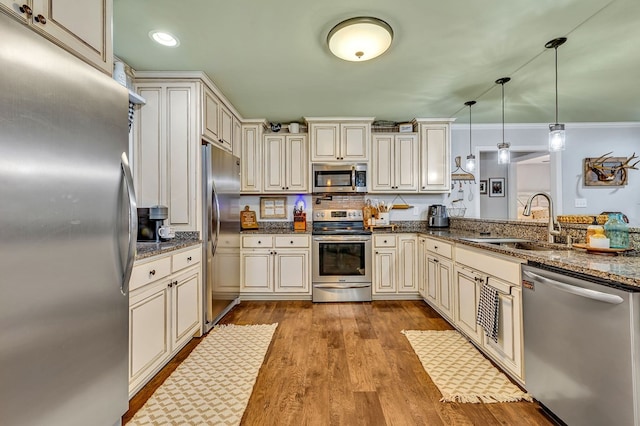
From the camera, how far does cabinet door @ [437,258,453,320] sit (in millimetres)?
2721

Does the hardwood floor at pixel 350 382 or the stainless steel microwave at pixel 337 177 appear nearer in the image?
the hardwood floor at pixel 350 382

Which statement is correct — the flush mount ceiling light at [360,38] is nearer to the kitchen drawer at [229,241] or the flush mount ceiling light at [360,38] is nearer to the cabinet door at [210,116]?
the cabinet door at [210,116]

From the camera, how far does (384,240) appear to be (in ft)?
11.7

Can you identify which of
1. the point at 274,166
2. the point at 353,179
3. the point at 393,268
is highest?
the point at 274,166

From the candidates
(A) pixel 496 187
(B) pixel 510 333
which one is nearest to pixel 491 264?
(B) pixel 510 333

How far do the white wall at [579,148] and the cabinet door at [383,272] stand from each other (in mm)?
1686

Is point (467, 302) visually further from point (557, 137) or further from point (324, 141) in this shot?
point (324, 141)

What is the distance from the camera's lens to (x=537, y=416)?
5.15 ft

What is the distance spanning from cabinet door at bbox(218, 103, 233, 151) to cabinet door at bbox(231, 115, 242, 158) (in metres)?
0.11

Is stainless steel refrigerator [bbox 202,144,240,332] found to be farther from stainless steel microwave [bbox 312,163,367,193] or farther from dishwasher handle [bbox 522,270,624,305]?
dishwasher handle [bbox 522,270,624,305]

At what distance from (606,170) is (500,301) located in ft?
13.2

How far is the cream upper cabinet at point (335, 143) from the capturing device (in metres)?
3.78

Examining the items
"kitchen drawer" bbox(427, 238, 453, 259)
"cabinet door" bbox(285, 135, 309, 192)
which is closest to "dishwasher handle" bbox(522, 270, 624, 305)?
"kitchen drawer" bbox(427, 238, 453, 259)

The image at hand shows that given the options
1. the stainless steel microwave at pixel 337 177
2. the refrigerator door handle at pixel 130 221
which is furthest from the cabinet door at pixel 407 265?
the refrigerator door handle at pixel 130 221
